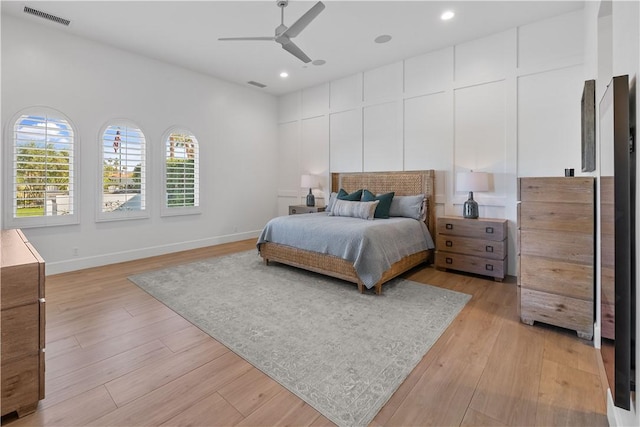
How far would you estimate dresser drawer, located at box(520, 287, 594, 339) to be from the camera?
7.43 feet

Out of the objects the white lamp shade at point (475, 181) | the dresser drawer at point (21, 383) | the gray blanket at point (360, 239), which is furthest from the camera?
the white lamp shade at point (475, 181)

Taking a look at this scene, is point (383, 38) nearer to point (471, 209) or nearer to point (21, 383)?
point (471, 209)

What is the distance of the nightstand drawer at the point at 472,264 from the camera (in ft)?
12.0

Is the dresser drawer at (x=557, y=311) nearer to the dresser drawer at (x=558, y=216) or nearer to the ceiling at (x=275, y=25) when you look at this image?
the dresser drawer at (x=558, y=216)

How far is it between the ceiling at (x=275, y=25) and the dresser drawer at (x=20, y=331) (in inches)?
133

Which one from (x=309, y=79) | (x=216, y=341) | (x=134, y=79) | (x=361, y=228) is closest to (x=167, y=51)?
(x=134, y=79)

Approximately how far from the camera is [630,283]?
3.38ft

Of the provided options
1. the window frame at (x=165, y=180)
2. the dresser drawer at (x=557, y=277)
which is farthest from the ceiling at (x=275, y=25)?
the dresser drawer at (x=557, y=277)

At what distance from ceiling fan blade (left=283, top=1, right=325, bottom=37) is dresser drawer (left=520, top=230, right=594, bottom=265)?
2630mm

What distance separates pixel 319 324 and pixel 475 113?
358cm

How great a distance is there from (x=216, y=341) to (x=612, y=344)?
90.6 inches

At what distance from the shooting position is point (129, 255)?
186 inches

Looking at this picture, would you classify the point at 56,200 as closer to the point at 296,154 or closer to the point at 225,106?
the point at 225,106

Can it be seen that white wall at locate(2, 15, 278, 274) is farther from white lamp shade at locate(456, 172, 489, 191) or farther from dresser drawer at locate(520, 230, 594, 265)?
dresser drawer at locate(520, 230, 594, 265)
